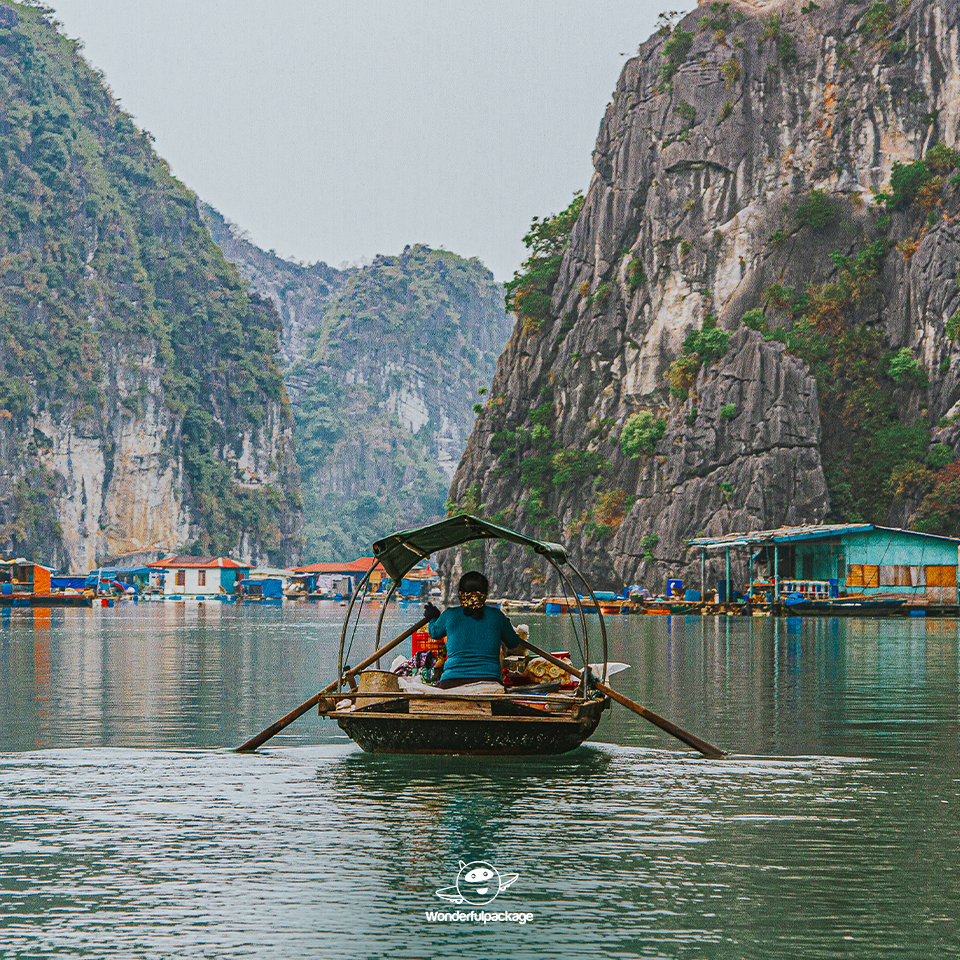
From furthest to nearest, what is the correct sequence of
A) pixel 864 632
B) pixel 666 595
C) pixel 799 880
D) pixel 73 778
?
pixel 666 595
pixel 864 632
pixel 73 778
pixel 799 880

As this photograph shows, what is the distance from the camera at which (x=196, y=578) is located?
126 m

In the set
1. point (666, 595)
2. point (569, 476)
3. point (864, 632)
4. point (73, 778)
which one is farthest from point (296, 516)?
point (73, 778)

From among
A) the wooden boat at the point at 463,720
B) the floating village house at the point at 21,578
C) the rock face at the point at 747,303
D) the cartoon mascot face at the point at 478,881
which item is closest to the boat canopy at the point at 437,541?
the wooden boat at the point at 463,720

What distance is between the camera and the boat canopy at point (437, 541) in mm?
15680

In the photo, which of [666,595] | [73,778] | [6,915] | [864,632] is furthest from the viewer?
[666,595]

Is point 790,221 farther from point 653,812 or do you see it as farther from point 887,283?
point 653,812

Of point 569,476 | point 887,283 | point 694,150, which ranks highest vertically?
point 694,150

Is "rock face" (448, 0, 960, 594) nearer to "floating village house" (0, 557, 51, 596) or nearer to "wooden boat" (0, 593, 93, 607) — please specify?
"wooden boat" (0, 593, 93, 607)

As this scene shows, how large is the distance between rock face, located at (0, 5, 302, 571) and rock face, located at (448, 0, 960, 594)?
57541 millimetres

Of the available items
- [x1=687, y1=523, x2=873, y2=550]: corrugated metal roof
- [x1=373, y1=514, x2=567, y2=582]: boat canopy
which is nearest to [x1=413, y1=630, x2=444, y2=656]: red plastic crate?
[x1=373, y1=514, x2=567, y2=582]: boat canopy

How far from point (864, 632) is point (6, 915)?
44246 millimetres

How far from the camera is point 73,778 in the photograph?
13.9 metres

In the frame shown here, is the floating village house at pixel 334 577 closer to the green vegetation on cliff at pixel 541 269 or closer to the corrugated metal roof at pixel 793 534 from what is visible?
the green vegetation on cliff at pixel 541 269

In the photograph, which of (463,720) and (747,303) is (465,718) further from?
(747,303)
